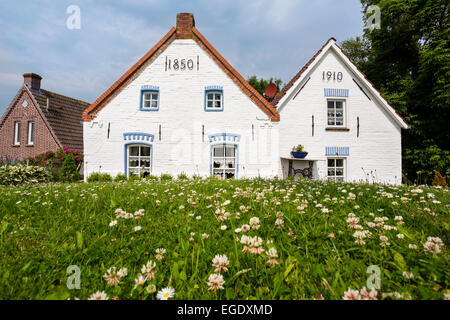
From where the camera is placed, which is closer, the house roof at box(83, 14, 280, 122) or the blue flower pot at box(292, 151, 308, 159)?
the house roof at box(83, 14, 280, 122)

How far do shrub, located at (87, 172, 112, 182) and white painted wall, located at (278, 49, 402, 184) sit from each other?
8.91m

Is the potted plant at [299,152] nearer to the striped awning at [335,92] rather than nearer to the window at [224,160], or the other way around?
the window at [224,160]

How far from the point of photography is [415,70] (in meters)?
14.3

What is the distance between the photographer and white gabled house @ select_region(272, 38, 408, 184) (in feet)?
37.3

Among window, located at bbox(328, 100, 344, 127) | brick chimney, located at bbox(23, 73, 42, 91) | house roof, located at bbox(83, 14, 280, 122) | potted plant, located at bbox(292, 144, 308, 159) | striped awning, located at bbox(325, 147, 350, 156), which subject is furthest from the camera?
brick chimney, located at bbox(23, 73, 42, 91)

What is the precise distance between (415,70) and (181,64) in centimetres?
1600

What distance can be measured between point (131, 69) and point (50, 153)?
9.21 metres

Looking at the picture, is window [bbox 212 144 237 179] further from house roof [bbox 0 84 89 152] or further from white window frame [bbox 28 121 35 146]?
white window frame [bbox 28 121 35 146]

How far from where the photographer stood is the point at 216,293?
1.50m

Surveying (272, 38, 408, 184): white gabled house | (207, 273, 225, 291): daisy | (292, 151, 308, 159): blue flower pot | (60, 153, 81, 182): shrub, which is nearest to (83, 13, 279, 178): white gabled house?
(60, 153, 81, 182): shrub

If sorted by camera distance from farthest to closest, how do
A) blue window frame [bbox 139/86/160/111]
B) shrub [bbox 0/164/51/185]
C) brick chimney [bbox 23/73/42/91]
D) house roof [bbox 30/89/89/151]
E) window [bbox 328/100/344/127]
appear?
brick chimney [bbox 23/73/42/91]
house roof [bbox 30/89/89/151]
window [bbox 328/100/344/127]
blue window frame [bbox 139/86/160/111]
shrub [bbox 0/164/51/185]
